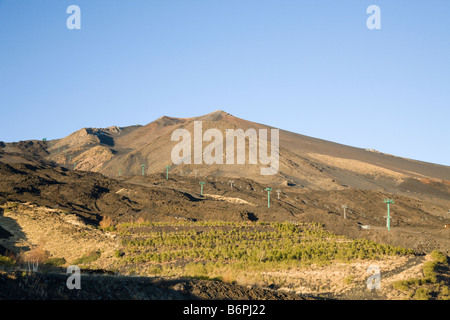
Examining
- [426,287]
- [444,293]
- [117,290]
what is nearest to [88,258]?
[117,290]

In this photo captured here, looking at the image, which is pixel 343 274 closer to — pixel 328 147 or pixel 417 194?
pixel 417 194

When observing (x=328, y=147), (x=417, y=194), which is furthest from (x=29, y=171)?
(x=328, y=147)

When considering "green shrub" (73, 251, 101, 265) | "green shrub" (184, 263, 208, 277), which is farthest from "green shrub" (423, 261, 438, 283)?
"green shrub" (73, 251, 101, 265)

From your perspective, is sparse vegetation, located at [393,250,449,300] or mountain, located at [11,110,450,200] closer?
sparse vegetation, located at [393,250,449,300]

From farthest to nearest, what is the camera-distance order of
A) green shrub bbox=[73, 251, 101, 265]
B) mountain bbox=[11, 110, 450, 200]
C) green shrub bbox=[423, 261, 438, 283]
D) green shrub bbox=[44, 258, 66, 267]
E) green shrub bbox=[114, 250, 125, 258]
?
mountain bbox=[11, 110, 450, 200] < green shrub bbox=[114, 250, 125, 258] < green shrub bbox=[73, 251, 101, 265] < green shrub bbox=[44, 258, 66, 267] < green shrub bbox=[423, 261, 438, 283]

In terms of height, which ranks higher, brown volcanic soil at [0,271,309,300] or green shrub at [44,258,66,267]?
brown volcanic soil at [0,271,309,300]

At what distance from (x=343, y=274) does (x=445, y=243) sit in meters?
16.0

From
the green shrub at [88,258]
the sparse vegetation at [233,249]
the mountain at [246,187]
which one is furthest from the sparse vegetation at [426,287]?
the green shrub at [88,258]

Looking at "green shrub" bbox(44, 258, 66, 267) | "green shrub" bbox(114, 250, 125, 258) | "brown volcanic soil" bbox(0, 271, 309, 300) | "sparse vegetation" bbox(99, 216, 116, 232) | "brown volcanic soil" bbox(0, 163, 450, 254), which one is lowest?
"green shrub" bbox(44, 258, 66, 267)

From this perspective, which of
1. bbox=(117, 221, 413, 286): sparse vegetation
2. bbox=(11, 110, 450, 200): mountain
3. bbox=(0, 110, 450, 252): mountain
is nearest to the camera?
bbox=(117, 221, 413, 286): sparse vegetation

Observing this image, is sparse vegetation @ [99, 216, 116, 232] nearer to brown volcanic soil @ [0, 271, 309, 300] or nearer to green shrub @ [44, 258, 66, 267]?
green shrub @ [44, 258, 66, 267]

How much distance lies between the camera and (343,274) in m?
26.3

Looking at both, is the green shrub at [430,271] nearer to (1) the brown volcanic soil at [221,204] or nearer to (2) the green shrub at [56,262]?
(1) the brown volcanic soil at [221,204]
